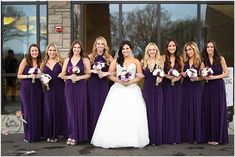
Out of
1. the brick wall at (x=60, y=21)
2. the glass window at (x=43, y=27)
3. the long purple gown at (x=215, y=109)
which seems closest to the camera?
the long purple gown at (x=215, y=109)

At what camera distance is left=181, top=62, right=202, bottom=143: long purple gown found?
8.36 m

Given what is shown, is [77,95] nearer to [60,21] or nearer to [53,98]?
[53,98]

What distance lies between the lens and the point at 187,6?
12016 mm

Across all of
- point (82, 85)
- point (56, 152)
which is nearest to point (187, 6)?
point (82, 85)

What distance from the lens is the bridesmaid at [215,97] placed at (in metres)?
8.29

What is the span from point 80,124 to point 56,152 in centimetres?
80

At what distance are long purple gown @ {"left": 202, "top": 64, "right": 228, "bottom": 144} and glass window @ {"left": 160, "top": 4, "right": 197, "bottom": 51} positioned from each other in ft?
12.4

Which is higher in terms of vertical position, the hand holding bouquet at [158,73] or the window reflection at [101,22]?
the window reflection at [101,22]

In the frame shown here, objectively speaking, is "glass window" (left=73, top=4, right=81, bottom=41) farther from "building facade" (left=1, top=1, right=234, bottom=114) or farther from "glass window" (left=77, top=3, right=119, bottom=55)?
"glass window" (left=77, top=3, right=119, bottom=55)

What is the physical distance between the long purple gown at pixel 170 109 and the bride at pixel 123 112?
43 centimetres

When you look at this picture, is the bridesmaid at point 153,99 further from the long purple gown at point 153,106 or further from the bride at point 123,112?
the bride at point 123,112

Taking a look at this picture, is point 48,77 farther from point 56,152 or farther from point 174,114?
point 174,114

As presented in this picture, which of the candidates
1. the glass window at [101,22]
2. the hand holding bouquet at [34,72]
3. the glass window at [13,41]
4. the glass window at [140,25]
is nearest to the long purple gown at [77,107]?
the hand holding bouquet at [34,72]

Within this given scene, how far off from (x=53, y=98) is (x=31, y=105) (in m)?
0.44
